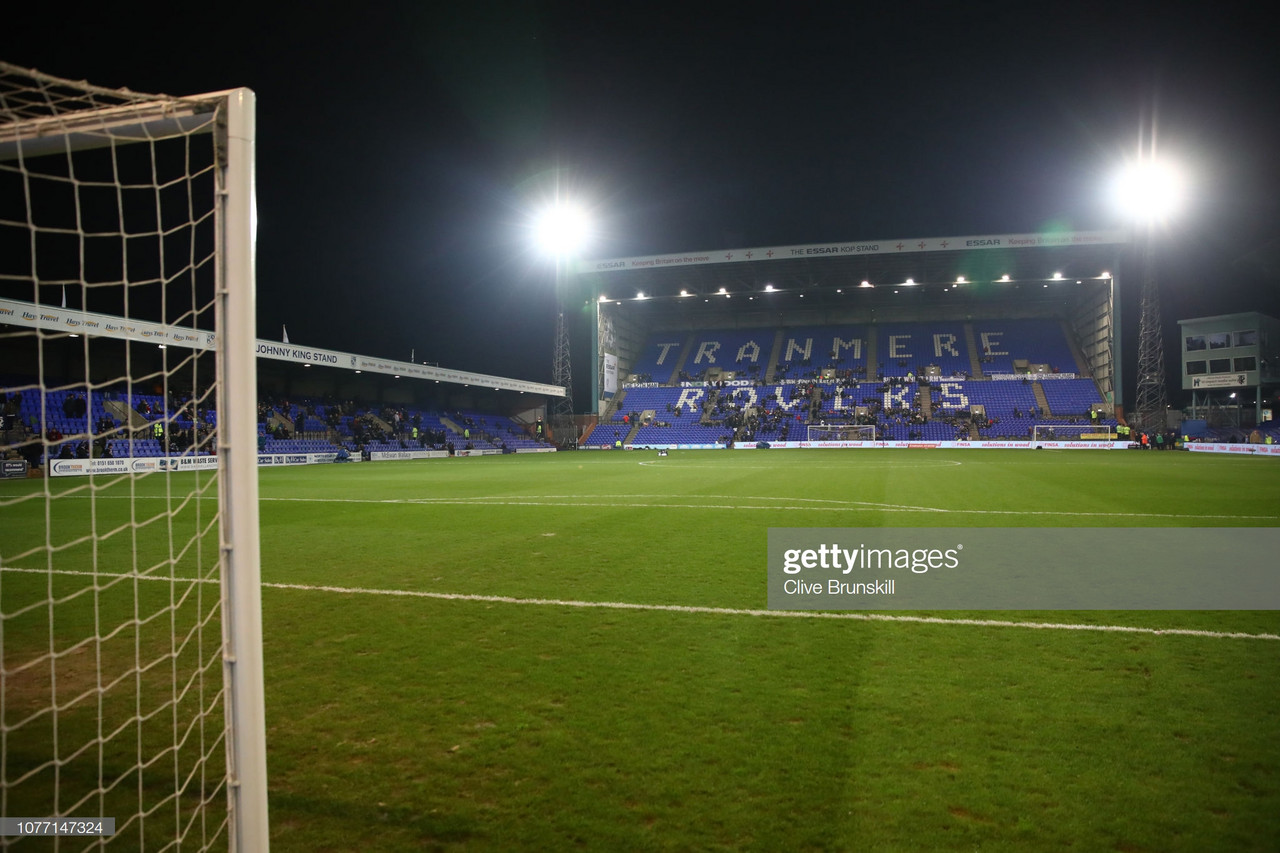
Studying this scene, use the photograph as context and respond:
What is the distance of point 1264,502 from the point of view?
1210cm

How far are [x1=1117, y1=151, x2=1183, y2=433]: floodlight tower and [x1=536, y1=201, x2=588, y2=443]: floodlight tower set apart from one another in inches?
1220

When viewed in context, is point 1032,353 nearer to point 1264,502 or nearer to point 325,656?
point 1264,502

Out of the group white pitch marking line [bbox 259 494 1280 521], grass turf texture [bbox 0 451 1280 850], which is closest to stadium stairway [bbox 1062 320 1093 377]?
white pitch marking line [bbox 259 494 1280 521]

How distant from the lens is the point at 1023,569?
6.79 m

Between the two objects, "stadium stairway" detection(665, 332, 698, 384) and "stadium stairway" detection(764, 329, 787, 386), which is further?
"stadium stairway" detection(665, 332, 698, 384)

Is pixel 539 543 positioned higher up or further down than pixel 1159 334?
further down

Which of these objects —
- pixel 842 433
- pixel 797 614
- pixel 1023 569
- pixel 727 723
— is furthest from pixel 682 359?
pixel 727 723

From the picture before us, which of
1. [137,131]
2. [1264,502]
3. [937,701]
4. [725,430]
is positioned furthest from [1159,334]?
[137,131]

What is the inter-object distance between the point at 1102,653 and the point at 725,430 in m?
45.6

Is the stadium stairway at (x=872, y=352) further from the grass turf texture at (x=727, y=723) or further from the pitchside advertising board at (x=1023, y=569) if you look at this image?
the grass turf texture at (x=727, y=723)

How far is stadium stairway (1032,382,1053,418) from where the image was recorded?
4669cm

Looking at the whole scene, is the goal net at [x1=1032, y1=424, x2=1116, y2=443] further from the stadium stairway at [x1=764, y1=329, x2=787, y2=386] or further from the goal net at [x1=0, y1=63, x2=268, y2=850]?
the goal net at [x1=0, y1=63, x2=268, y2=850]

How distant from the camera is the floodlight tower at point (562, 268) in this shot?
42.4m

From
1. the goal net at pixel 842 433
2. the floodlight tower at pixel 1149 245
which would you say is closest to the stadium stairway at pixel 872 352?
the goal net at pixel 842 433
